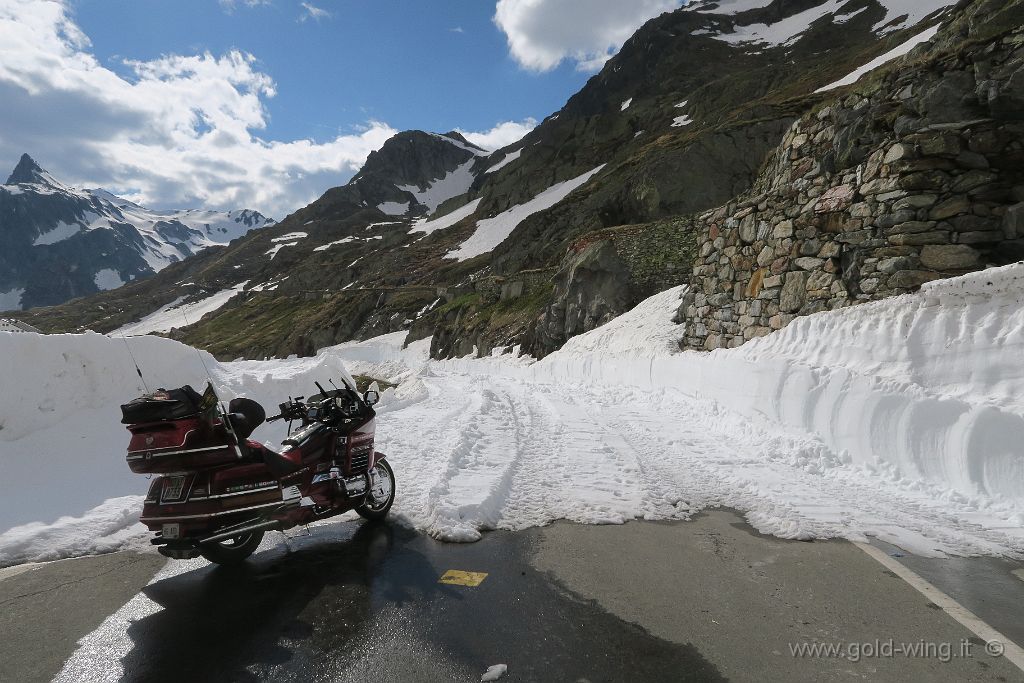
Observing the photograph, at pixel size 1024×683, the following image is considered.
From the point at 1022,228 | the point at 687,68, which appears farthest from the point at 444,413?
the point at 687,68

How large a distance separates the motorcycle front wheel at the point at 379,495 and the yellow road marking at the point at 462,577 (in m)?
1.57

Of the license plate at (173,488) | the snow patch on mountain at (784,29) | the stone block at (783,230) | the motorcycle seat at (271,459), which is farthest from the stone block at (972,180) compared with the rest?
the snow patch on mountain at (784,29)

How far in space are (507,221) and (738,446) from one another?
73.9 meters

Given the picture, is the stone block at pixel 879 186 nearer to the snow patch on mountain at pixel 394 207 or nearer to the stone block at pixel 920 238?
the stone block at pixel 920 238

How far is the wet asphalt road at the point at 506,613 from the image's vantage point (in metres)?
2.81

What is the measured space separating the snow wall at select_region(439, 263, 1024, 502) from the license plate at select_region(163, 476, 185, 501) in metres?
7.18

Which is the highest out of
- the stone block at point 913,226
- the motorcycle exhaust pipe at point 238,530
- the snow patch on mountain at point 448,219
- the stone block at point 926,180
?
the snow patch on mountain at point 448,219

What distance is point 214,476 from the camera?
13.0 feet

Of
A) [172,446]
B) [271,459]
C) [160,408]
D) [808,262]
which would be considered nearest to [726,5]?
[808,262]

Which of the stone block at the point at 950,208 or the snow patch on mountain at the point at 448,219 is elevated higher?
the snow patch on mountain at the point at 448,219

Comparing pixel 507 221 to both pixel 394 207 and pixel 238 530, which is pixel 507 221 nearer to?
pixel 238 530

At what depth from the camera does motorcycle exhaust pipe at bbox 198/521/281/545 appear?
382 centimetres

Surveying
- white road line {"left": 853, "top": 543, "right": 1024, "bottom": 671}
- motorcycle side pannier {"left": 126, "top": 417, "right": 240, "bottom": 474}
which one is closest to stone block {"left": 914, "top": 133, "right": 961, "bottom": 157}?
white road line {"left": 853, "top": 543, "right": 1024, "bottom": 671}

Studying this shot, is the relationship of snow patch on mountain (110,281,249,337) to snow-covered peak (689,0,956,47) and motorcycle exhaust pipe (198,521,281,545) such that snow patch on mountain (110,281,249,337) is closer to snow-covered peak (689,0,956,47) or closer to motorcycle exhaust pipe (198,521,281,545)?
snow-covered peak (689,0,956,47)
